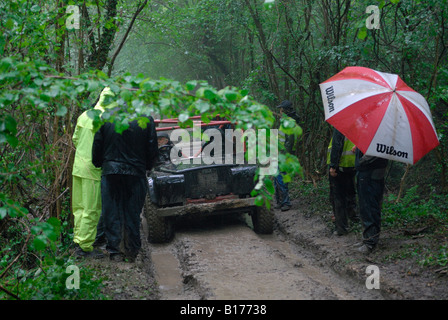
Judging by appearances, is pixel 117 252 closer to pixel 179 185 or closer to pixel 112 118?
pixel 179 185

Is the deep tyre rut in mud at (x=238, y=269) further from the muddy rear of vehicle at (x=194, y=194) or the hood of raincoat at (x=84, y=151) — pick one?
the hood of raincoat at (x=84, y=151)

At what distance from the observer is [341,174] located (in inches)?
280

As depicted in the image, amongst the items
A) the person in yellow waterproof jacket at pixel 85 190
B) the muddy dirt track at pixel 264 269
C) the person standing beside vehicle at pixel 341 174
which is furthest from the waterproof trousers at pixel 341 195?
the person in yellow waterproof jacket at pixel 85 190

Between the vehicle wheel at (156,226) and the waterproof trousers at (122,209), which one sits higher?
the waterproof trousers at (122,209)

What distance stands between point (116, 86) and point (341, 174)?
177 inches

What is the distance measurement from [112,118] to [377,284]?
136 inches

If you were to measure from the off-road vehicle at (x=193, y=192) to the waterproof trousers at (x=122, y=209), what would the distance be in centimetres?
148

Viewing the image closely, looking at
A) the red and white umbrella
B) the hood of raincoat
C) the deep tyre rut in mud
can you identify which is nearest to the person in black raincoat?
the hood of raincoat

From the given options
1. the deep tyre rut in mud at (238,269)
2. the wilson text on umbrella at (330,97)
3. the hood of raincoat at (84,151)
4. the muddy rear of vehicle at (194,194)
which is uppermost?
the wilson text on umbrella at (330,97)

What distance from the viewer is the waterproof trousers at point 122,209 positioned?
564 centimetres

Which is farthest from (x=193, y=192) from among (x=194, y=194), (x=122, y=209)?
(x=122, y=209)

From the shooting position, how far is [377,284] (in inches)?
204
